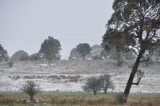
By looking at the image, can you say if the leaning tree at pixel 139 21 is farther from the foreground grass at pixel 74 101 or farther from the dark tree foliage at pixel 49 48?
the dark tree foliage at pixel 49 48

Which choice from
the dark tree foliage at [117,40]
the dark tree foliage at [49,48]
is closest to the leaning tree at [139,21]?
the dark tree foliage at [117,40]

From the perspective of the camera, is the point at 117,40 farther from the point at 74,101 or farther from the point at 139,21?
the point at 74,101

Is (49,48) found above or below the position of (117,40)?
above

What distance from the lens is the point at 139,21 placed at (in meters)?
32.5

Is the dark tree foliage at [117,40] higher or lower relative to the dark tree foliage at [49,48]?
lower

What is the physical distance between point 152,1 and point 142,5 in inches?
38.4

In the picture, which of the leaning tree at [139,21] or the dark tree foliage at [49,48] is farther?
the dark tree foliage at [49,48]

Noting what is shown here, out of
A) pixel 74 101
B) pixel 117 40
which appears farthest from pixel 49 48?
pixel 74 101

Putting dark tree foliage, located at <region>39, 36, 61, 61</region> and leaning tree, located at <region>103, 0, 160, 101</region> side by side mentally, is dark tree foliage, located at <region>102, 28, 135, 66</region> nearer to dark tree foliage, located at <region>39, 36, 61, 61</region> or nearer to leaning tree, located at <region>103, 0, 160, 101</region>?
leaning tree, located at <region>103, 0, 160, 101</region>

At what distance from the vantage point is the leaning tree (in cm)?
3225

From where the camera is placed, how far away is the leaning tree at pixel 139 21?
32.2 m

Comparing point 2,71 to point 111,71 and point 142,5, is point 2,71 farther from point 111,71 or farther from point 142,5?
point 142,5

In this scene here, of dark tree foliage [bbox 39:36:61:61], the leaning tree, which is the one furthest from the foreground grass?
dark tree foliage [bbox 39:36:61:61]

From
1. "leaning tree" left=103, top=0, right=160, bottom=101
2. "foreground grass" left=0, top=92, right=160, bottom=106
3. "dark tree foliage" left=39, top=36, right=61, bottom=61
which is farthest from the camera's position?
"dark tree foliage" left=39, top=36, right=61, bottom=61
